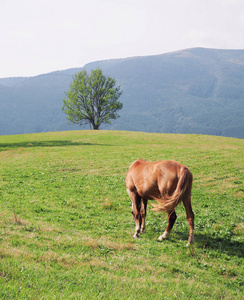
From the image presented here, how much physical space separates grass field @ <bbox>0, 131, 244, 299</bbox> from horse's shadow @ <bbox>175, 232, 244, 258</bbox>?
4cm

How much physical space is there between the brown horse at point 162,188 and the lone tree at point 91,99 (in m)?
69.6

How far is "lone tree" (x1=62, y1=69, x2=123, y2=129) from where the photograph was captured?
3191 inches

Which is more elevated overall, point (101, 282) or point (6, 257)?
point (6, 257)

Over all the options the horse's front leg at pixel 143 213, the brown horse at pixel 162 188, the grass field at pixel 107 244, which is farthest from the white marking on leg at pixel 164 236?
the horse's front leg at pixel 143 213

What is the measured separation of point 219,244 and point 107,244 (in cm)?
454

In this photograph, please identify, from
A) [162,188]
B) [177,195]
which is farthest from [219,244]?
[162,188]

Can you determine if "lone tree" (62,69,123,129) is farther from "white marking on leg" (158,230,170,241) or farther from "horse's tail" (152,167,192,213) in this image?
Result: "horse's tail" (152,167,192,213)

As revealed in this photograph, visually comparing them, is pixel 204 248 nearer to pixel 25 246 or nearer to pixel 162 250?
pixel 162 250

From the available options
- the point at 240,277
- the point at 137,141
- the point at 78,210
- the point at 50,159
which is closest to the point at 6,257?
the point at 240,277

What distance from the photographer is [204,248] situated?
33.6 ft

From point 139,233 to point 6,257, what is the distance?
5.93 metres

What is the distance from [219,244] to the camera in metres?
10.8

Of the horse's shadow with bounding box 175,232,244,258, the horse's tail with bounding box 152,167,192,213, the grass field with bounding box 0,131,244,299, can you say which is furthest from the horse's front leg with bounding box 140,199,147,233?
the horse's tail with bounding box 152,167,192,213

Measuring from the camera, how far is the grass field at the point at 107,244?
6234mm
